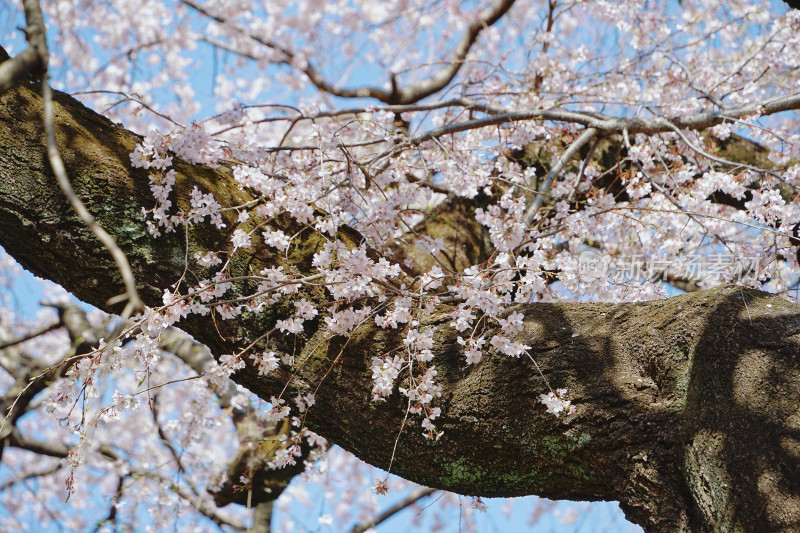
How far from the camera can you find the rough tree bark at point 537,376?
5.35ft

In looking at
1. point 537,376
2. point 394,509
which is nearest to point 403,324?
point 537,376

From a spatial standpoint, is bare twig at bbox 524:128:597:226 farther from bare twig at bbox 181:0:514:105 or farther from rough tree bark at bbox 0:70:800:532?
bare twig at bbox 181:0:514:105

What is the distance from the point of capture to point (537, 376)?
6.21 feet

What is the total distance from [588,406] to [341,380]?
771mm

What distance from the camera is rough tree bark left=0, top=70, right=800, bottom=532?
5.35 feet

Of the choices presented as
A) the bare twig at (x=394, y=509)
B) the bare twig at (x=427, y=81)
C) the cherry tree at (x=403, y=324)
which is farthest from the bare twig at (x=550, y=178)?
the bare twig at (x=394, y=509)

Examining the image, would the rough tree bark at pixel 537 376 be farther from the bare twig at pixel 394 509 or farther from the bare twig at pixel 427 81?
the bare twig at pixel 394 509

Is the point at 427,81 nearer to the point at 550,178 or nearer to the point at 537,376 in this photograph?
the point at 550,178

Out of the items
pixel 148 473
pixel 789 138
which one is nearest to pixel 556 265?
pixel 789 138

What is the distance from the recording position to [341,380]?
2.07 meters

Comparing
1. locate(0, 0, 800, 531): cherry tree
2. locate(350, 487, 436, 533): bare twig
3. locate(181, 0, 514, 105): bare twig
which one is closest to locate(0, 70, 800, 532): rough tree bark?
locate(0, 0, 800, 531): cherry tree

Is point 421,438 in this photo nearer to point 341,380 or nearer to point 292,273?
point 341,380

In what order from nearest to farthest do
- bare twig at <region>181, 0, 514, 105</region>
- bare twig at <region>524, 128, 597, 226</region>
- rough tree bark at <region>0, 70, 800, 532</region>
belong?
rough tree bark at <region>0, 70, 800, 532</region>
bare twig at <region>524, 128, 597, 226</region>
bare twig at <region>181, 0, 514, 105</region>

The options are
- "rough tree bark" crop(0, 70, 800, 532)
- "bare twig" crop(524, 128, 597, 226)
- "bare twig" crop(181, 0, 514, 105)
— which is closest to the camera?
"rough tree bark" crop(0, 70, 800, 532)
